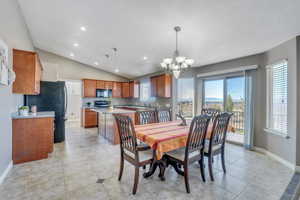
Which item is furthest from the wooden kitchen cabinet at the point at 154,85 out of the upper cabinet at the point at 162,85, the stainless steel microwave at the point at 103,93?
the stainless steel microwave at the point at 103,93

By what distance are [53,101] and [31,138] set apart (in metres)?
1.42

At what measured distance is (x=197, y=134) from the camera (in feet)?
6.95

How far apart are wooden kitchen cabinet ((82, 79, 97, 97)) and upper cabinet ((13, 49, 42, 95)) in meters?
3.67

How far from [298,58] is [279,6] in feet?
3.78

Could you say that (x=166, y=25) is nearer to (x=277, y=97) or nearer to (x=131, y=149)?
(x=131, y=149)

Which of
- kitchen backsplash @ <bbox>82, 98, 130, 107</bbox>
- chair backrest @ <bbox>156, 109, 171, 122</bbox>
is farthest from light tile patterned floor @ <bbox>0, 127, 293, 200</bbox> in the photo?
kitchen backsplash @ <bbox>82, 98, 130, 107</bbox>

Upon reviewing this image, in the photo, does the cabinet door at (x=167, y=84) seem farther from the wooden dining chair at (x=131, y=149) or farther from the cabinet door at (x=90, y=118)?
the cabinet door at (x=90, y=118)

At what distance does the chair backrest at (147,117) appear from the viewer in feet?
10.1

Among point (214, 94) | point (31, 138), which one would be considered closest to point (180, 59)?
point (214, 94)

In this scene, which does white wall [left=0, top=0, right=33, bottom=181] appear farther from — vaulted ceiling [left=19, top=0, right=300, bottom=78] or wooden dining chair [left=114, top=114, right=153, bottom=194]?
wooden dining chair [left=114, top=114, right=153, bottom=194]

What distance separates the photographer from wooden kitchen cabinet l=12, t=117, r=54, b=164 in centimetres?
277

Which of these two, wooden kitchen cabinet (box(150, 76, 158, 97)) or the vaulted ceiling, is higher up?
the vaulted ceiling

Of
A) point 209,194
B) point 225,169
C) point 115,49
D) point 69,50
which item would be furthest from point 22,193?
point 69,50

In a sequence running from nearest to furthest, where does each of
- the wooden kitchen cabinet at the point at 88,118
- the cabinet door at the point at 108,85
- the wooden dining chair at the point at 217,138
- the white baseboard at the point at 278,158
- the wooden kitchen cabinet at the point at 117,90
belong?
1. the wooden dining chair at the point at 217,138
2. the white baseboard at the point at 278,158
3. the wooden kitchen cabinet at the point at 88,118
4. the cabinet door at the point at 108,85
5. the wooden kitchen cabinet at the point at 117,90
